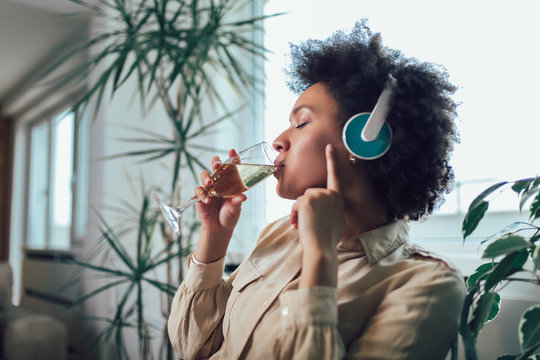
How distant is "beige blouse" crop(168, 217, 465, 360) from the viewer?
639 millimetres

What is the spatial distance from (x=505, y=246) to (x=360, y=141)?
11.6 inches

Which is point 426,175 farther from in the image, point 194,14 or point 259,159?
point 194,14

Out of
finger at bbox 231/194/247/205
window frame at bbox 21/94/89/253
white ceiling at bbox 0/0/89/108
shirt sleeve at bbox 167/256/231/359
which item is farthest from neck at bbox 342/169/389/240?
window frame at bbox 21/94/89/253

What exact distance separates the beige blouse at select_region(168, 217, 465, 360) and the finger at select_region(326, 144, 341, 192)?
0.44ft

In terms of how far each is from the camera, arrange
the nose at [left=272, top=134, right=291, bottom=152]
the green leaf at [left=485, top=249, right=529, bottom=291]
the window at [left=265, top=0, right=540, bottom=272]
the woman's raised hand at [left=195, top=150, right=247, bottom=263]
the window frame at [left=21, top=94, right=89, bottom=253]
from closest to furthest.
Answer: the green leaf at [left=485, top=249, right=529, bottom=291]
the nose at [left=272, top=134, right=291, bottom=152]
the woman's raised hand at [left=195, top=150, right=247, bottom=263]
the window at [left=265, top=0, right=540, bottom=272]
the window frame at [left=21, top=94, right=89, bottom=253]

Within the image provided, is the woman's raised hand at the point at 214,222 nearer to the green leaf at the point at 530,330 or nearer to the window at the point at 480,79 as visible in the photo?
the window at the point at 480,79

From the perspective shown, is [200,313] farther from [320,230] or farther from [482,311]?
[482,311]

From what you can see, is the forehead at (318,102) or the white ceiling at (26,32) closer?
the forehead at (318,102)

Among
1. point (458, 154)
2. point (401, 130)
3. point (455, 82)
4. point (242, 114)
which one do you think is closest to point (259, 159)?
point (401, 130)

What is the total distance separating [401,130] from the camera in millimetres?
753

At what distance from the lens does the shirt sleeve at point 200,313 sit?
3.14ft

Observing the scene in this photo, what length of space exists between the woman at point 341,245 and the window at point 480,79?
279 millimetres

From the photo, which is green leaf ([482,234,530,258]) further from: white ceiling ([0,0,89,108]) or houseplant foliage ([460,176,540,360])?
white ceiling ([0,0,89,108])

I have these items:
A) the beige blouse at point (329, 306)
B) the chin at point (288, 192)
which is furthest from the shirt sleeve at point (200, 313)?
the chin at point (288, 192)
